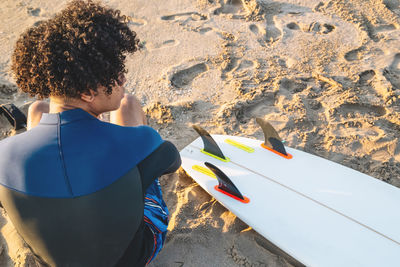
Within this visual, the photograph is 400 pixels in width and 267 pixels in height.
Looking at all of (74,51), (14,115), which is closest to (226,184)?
(74,51)

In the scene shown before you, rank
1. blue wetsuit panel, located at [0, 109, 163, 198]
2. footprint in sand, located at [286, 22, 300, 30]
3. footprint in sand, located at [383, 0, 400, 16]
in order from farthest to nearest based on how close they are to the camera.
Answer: footprint in sand, located at [383, 0, 400, 16], footprint in sand, located at [286, 22, 300, 30], blue wetsuit panel, located at [0, 109, 163, 198]

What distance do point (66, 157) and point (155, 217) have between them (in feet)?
2.39

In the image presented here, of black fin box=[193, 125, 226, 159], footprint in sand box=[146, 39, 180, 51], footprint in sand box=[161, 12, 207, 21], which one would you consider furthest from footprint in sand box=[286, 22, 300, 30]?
black fin box=[193, 125, 226, 159]

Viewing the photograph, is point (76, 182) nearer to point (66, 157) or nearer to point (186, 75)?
point (66, 157)

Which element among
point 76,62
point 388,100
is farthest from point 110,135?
point 388,100

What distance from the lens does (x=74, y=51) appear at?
1.05 metres

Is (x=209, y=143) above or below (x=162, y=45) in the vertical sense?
below

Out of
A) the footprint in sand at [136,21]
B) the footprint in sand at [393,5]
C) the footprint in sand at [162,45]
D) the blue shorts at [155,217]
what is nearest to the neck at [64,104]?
the blue shorts at [155,217]

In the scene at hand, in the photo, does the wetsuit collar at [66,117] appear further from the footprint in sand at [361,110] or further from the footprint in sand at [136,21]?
the footprint in sand at [136,21]

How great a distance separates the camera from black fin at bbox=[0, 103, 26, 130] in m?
2.67

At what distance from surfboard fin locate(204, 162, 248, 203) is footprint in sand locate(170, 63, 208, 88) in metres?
1.38

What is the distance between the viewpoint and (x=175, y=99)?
2961mm

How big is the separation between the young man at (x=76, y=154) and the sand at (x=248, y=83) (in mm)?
795

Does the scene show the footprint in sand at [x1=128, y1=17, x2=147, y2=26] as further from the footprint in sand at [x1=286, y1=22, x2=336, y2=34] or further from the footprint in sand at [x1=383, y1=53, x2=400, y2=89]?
the footprint in sand at [x1=383, y1=53, x2=400, y2=89]
